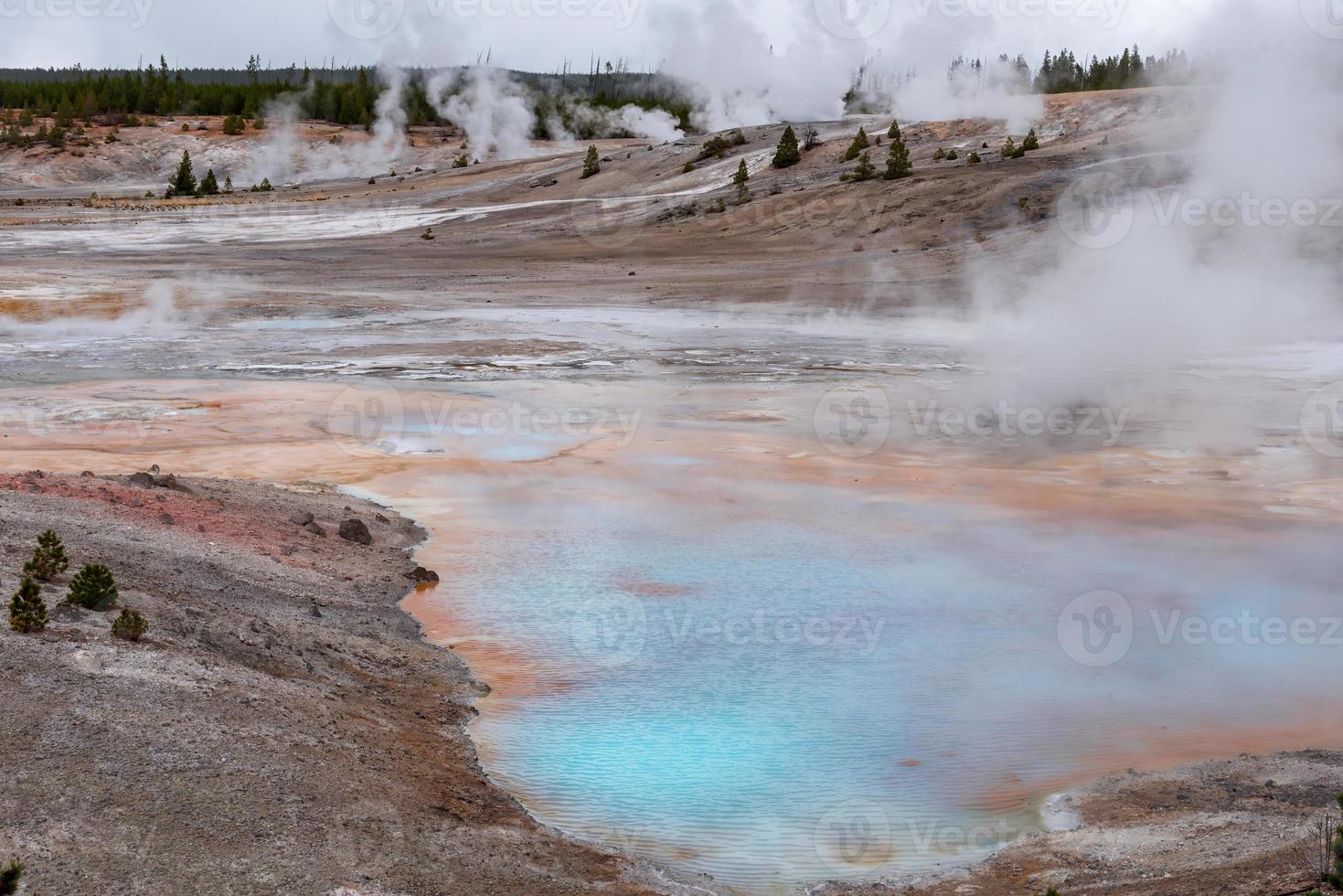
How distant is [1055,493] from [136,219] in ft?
135

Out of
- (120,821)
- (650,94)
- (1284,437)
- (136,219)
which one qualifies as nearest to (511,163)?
(136,219)

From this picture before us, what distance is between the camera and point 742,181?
42.9 metres

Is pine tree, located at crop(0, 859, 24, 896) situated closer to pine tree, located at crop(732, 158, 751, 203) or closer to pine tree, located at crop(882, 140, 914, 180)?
pine tree, located at crop(882, 140, 914, 180)

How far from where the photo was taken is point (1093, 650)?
7887 millimetres

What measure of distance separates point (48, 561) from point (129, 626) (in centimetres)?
104

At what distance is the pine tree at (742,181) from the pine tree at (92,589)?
116 ft

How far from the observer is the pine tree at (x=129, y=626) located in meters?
6.05

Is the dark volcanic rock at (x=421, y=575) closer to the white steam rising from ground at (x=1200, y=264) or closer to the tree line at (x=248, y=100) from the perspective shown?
the white steam rising from ground at (x=1200, y=264)

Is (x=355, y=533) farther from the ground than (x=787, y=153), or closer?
closer

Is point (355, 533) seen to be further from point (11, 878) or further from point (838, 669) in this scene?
point (11, 878)

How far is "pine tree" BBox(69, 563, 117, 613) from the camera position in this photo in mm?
6336

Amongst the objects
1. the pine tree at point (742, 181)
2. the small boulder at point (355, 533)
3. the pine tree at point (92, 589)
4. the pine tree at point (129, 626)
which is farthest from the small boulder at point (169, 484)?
the pine tree at point (742, 181)

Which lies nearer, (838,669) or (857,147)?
(838,669)

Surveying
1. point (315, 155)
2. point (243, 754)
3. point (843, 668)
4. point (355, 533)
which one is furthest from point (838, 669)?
point (315, 155)
